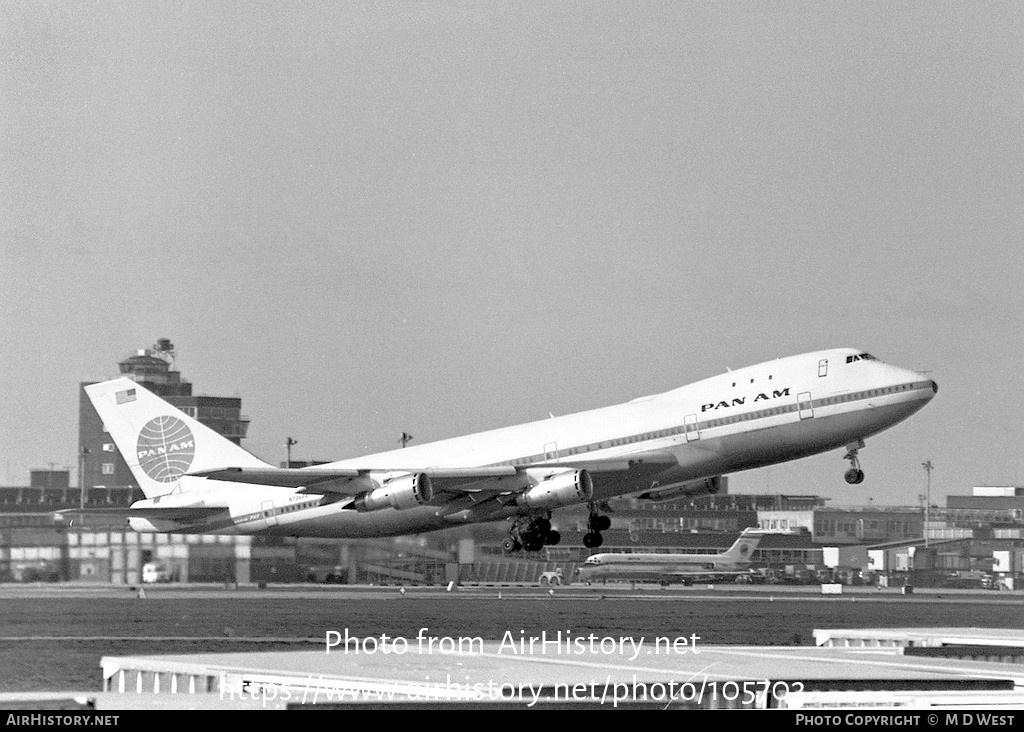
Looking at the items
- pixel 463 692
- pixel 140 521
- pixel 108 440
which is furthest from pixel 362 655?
pixel 108 440

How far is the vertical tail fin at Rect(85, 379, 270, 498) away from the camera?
Result: 47656 mm

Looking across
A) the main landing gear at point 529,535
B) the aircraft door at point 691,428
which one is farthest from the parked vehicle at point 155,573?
the aircraft door at point 691,428

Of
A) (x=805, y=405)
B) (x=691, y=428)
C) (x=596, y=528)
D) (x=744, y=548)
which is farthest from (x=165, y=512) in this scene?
(x=744, y=548)

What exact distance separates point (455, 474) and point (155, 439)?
42.1ft

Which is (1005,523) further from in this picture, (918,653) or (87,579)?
(87,579)

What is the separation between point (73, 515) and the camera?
38094 millimetres

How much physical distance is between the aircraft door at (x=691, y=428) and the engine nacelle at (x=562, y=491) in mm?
2760

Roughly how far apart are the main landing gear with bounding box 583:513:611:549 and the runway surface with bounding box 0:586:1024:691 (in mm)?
2390

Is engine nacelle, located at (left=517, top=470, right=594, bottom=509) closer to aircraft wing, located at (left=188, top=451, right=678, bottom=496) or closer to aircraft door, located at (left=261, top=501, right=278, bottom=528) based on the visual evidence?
aircraft wing, located at (left=188, top=451, right=678, bottom=496)

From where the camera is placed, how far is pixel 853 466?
38312 mm

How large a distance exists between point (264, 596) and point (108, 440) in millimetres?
9601

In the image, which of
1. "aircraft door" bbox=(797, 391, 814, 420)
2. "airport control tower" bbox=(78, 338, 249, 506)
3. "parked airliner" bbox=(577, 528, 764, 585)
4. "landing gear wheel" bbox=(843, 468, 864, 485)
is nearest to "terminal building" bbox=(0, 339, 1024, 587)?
"airport control tower" bbox=(78, 338, 249, 506)

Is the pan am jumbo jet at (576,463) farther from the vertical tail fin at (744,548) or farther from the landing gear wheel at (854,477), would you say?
the vertical tail fin at (744,548)

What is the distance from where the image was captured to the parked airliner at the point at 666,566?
7406 cm
